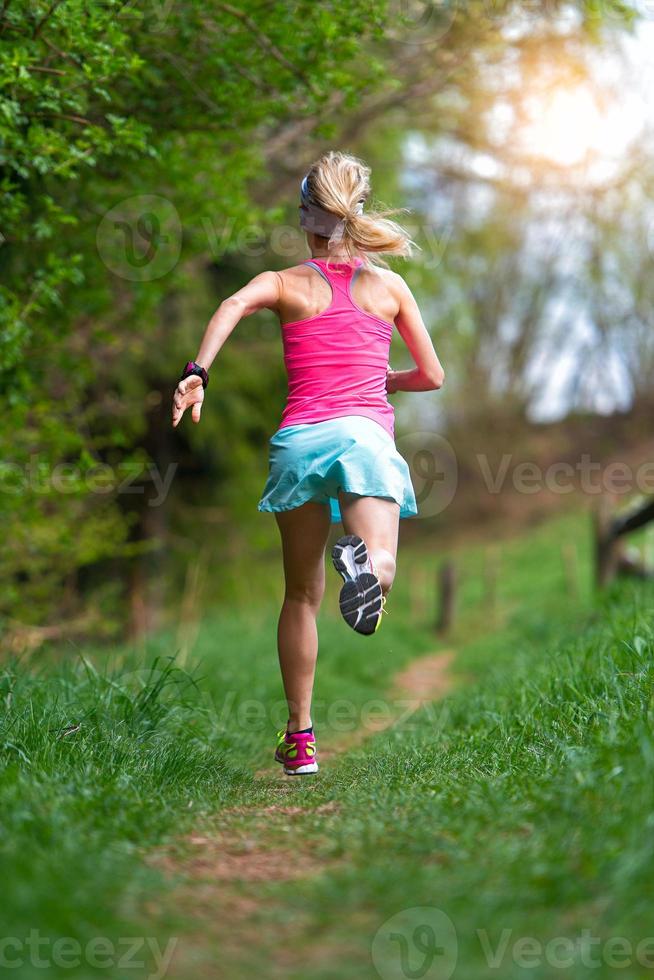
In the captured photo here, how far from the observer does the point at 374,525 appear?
3.08m

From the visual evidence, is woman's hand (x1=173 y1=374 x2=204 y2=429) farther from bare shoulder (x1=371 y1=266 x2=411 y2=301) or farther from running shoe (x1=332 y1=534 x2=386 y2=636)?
bare shoulder (x1=371 y1=266 x2=411 y2=301)

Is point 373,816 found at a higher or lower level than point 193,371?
lower

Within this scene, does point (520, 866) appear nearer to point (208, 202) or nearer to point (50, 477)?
point (50, 477)

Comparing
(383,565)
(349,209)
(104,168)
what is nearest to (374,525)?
(383,565)

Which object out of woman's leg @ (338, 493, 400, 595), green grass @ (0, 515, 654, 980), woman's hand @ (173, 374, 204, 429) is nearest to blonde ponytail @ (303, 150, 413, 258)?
woman's hand @ (173, 374, 204, 429)

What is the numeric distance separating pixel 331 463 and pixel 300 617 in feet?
2.12

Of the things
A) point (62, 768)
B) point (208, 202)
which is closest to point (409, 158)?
point (208, 202)

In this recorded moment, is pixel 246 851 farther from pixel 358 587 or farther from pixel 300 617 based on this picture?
pixel 300 617

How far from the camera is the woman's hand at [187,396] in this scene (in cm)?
293

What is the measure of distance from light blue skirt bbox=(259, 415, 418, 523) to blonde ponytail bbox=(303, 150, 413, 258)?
1.99ft

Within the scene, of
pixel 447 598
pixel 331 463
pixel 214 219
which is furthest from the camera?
pixel 447 598

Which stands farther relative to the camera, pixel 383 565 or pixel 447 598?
pixel 447 598

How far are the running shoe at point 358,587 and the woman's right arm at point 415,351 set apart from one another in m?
0.88

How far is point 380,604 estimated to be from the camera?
9.45 ft
